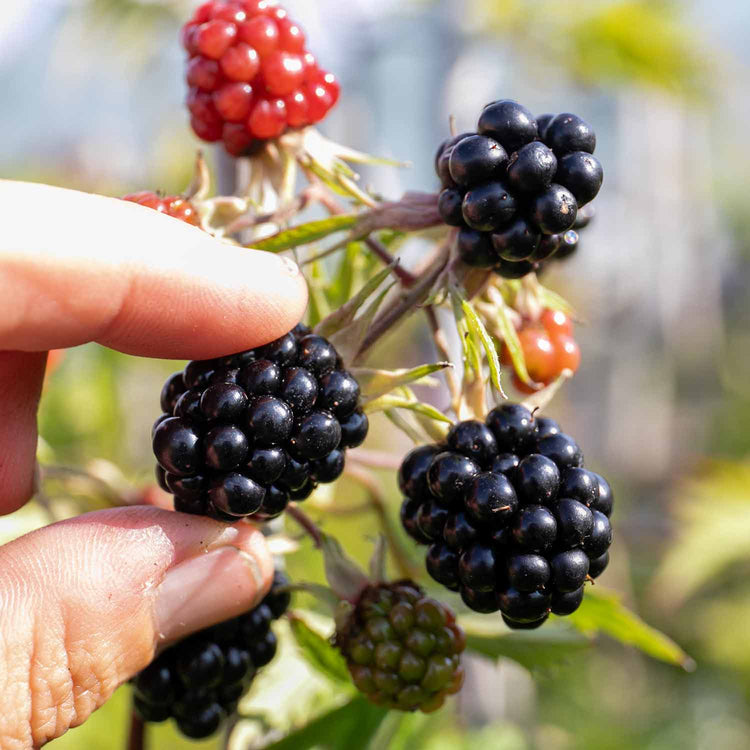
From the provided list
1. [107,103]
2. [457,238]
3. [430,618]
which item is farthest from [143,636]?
[107,103]

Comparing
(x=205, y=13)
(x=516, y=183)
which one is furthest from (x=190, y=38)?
(x=516, y=183)

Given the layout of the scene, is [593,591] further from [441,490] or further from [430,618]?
[441,490]

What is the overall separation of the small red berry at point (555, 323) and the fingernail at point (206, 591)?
0.42 meters

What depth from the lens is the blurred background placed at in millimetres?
1849

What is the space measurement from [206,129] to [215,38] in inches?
3.9

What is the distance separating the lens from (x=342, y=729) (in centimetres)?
106

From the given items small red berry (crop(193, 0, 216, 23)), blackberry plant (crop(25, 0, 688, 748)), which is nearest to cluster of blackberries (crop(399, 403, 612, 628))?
blackberry plant (crop(25, 0, 688, 748))

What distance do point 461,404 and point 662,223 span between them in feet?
17.5

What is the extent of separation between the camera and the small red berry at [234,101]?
34.9 inches

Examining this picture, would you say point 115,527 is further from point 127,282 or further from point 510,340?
point 510,340

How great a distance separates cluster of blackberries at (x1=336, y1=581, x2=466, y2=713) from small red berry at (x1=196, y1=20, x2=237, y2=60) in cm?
63

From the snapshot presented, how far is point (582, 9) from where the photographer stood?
9.67 ft

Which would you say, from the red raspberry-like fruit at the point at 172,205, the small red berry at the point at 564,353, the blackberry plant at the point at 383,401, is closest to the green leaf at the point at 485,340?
the blackberry plant at the point at 383,401

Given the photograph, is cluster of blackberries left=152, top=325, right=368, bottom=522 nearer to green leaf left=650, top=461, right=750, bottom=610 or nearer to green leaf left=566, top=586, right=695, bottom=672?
green leaf left=566, top=586, right=695, bottom=672
